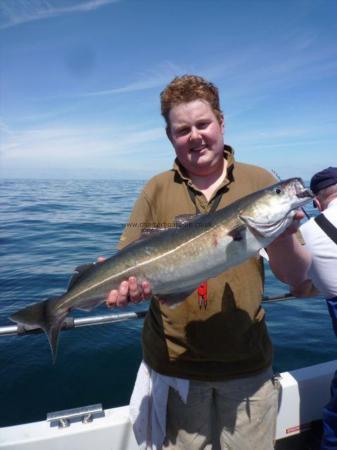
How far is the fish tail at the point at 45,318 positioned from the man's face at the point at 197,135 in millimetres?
1820

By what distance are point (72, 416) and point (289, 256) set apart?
9.39 ft

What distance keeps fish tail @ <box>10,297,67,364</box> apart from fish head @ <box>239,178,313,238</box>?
1893 millimetres

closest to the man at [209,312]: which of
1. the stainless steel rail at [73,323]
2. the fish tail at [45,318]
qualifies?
the fish tail at [45,318]

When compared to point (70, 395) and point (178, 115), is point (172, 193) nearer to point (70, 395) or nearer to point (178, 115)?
point (178, 115)

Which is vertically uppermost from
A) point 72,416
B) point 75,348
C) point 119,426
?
point 72,416

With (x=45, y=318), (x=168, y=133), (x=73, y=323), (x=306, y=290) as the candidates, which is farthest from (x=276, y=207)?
(x=73, y=323)

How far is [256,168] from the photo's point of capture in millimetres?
3457

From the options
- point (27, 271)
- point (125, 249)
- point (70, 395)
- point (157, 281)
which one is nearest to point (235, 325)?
point (157, 281)

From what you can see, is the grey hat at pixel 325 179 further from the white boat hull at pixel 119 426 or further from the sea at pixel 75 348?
the sea at pixel 75 348

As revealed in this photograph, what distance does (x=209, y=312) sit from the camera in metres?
3.10

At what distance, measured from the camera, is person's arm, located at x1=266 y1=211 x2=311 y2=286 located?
287 centimetres

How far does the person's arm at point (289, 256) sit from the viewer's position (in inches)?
113

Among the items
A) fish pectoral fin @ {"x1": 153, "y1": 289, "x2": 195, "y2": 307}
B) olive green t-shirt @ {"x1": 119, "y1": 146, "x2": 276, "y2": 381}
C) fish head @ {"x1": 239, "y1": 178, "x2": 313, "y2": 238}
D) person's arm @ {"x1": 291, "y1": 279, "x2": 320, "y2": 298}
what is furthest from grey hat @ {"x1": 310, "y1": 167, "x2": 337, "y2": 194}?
fish pectoral fin @ {"x1": 153, "y1": 289, "x2": 195, "y2": 307}

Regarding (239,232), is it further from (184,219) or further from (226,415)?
(226,415)
